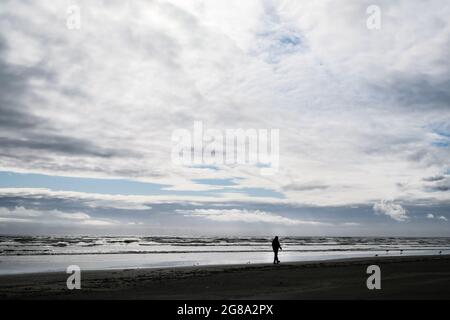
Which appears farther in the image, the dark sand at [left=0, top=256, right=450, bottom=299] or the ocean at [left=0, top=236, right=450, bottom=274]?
the ocean at [left=0, top=236, right=450, bottom=274]

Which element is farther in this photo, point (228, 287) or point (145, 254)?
point (145, 254)

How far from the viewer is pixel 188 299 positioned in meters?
15.4

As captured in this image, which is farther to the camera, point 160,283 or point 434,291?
point 160,283

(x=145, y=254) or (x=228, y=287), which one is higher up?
(x=228, y=287)

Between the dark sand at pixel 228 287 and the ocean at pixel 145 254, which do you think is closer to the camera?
the dark sand at pixel 228 287

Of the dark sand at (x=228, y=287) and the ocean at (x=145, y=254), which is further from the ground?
the dark sand at (x=228, y=287)

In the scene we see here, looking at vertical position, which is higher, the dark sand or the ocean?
the dark sand

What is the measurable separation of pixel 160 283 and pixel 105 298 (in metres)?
5.18
